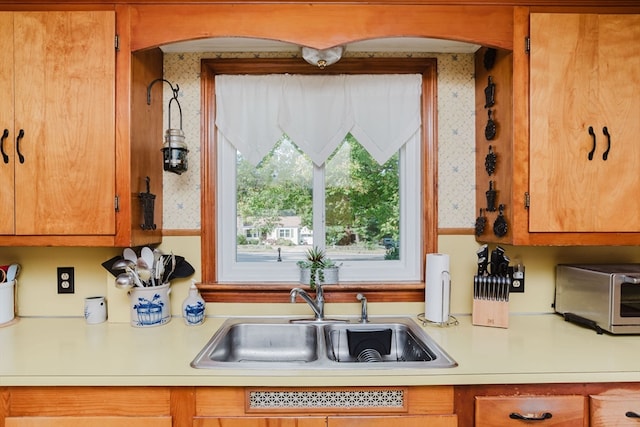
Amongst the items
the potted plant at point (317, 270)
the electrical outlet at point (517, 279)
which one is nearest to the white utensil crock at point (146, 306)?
the potted plant at point (317, 270)

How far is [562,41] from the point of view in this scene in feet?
4.86

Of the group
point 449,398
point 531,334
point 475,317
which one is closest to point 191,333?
point 449,398

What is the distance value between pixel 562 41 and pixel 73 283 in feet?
7.69

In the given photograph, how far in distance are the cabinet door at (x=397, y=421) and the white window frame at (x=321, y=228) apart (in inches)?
30.0

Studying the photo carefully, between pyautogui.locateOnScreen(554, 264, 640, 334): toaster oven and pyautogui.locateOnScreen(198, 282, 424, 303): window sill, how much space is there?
0.64 meters

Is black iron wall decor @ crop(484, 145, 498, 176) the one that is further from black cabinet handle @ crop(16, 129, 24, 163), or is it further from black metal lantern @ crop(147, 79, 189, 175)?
black cabinet handle @ crop(16, 129, 24, 163)

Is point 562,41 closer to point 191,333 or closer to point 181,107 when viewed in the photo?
point 181,107

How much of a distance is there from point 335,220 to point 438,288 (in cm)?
59

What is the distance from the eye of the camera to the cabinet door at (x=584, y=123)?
1.48m

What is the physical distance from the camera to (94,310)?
5.51ft

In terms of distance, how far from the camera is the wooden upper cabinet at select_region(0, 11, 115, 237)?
1455 mm

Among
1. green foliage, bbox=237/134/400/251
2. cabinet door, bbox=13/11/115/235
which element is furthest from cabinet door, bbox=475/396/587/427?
cabinet door, bbox=13/11/115/235

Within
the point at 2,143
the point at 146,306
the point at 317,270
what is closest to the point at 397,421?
the point at 317,270

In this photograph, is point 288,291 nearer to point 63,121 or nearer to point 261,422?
point 261,422
